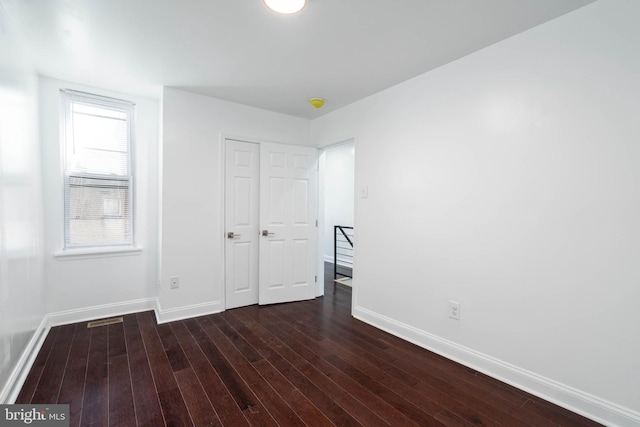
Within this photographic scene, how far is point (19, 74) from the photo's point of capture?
85.4 inches

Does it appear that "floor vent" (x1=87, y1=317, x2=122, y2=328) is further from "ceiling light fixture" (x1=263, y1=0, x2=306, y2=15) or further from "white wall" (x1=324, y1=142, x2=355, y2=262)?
"white wall" (x1=324, y1=142, x2=355, y2=262)

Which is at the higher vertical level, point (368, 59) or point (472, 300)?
point (368, 59)

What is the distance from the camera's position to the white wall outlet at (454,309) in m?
2.43

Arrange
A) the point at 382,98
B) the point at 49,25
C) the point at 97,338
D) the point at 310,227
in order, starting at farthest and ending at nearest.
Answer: the point at 310,227
the point at 382,98
the point at 97,338
the point at 49,25

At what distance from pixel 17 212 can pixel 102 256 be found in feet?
4.27

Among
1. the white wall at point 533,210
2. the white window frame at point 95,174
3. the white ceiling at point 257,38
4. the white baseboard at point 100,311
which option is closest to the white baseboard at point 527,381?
the white wall at point 533,210

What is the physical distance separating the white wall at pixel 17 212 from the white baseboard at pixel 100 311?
1.10 feet

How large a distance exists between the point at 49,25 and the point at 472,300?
12.0 ft

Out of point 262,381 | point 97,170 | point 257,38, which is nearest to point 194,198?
point 97,170

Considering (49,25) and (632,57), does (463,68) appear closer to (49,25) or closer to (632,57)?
(632,57)

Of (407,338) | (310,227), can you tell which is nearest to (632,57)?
(407,338)

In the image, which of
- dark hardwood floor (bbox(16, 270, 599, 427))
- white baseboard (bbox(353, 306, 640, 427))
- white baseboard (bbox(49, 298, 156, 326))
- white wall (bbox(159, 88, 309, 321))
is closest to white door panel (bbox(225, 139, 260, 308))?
white wall (bbox(159, 88, 309, 321))

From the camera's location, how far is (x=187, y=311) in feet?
10.6

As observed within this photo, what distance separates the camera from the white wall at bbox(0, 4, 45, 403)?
175 cm
